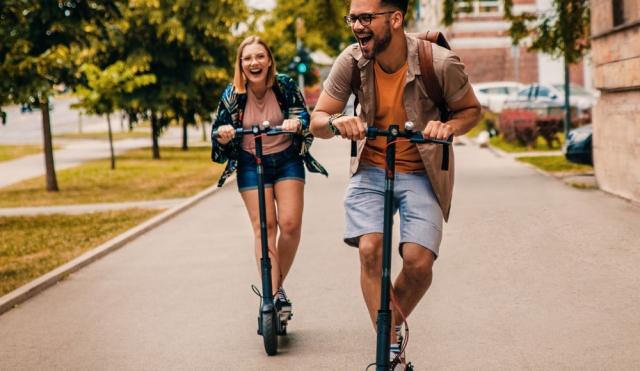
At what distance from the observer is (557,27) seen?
21.4 m

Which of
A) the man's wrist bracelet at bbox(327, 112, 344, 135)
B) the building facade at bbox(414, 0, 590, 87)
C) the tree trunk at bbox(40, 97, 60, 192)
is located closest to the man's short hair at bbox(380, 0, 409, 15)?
the man's wrist bracelet at bbox(327, 112, 344, 135)

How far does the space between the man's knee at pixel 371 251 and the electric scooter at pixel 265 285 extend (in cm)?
138

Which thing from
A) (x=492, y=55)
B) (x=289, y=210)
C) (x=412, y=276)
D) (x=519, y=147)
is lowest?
(x=519, y=147)

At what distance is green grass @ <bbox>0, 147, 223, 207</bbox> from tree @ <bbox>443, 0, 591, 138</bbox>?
234 inches

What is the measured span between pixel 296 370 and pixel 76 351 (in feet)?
4.97

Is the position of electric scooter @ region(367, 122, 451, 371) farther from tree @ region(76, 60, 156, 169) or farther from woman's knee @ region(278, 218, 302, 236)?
tree @ region(76, 60, 156, 169)

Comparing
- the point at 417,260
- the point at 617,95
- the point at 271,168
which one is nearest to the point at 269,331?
the point at 271,168

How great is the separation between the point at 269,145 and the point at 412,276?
1968 mm

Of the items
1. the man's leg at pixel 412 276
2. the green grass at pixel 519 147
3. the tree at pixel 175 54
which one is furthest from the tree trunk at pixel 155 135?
the man's leg at pixel 412 276

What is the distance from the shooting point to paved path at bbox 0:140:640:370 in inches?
256

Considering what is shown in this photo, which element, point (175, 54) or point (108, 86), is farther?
point (175, 54)

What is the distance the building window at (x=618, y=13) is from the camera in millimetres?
15603

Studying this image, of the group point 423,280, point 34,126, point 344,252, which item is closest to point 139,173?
point 344,252

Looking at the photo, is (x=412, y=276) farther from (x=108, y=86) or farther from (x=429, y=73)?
(x=108, y=86)
